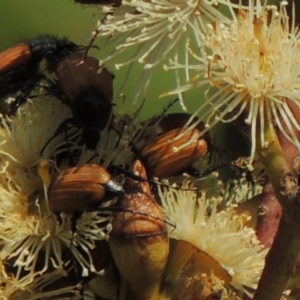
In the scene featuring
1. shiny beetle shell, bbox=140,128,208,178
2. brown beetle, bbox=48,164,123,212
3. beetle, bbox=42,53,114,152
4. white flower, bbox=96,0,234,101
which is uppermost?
white flower, bbox=96,0,234,101

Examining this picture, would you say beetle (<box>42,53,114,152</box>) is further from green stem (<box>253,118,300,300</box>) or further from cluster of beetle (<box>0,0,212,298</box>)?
green stem (<box>253,118,300,300</box>)

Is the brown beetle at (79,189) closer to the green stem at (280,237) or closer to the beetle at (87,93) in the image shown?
the beetle at (87,93)

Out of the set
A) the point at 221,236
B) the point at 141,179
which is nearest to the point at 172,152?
the point at 141,179

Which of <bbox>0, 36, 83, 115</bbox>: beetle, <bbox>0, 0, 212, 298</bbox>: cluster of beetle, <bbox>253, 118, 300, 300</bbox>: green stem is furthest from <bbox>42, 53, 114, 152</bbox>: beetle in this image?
<bbox>253, 118, 300, 300</bbox>: green stem

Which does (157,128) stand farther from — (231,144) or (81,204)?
(231,144)

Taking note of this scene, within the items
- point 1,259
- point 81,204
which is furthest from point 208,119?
point 1,259

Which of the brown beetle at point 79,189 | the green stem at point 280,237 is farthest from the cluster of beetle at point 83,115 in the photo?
the green stem at point 280,237
